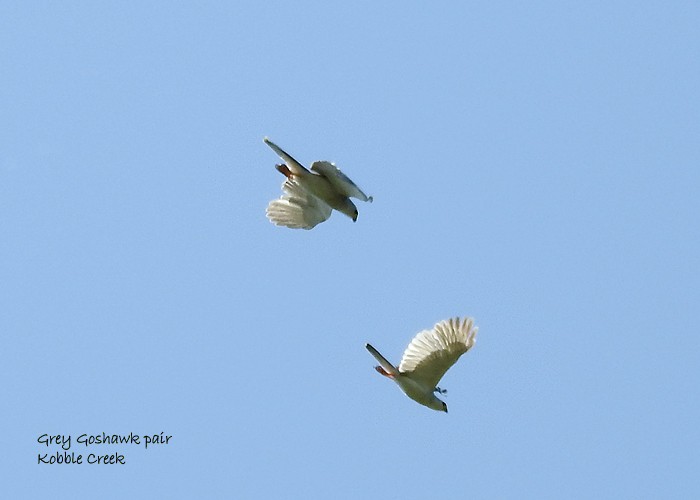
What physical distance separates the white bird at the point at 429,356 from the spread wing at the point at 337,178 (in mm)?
2698

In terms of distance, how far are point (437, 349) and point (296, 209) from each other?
4945 millimetres

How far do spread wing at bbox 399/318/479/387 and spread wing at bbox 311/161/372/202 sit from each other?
268 cm

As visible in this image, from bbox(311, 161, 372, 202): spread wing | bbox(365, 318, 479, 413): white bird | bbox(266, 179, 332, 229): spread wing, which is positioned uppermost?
bbox(266, 179, 332, 229): spread wing

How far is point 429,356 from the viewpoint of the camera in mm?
21469

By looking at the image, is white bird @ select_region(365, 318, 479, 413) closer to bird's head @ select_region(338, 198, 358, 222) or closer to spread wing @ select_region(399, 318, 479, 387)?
spread wing @ select_region(399, 318, 479, 387)

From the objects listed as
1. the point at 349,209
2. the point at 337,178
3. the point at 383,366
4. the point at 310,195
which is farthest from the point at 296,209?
the point at 383,366

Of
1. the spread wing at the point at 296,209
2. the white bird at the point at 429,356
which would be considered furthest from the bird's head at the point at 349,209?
the white bird at the point at 429,356

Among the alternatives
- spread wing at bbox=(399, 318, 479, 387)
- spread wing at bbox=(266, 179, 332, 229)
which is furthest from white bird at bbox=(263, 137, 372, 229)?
spread wing at bbox=(399, 318, 479, 387)

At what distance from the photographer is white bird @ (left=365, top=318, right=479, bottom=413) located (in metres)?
21.1

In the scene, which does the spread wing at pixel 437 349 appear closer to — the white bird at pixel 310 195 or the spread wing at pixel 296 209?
the white bird at pixel 310 195

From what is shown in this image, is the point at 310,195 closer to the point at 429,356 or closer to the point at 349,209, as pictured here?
the point at 349,209

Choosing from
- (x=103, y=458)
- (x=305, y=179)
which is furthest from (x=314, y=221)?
(x=103, y=458)

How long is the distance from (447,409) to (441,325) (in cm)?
248

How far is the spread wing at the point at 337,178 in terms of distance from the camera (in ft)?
70.2
